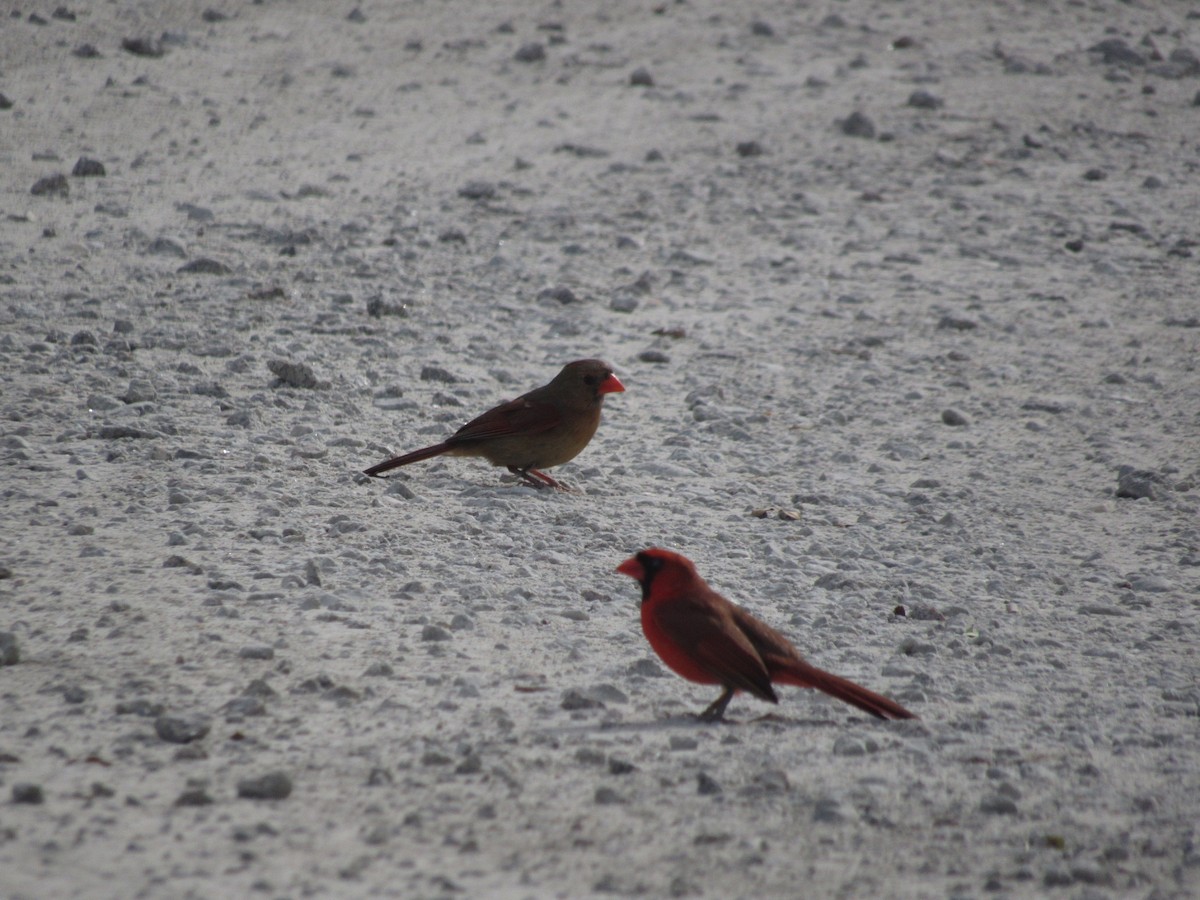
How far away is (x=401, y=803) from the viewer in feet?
12.3

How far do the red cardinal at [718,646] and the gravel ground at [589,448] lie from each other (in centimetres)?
14

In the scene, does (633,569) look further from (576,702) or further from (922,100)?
(922,100)

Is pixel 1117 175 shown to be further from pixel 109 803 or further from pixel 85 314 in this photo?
pixel 109 803

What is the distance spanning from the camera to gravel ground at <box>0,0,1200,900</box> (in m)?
3.79

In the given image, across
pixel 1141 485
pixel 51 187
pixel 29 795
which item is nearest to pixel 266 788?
pixel 29 795

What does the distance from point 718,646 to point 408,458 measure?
236 cm

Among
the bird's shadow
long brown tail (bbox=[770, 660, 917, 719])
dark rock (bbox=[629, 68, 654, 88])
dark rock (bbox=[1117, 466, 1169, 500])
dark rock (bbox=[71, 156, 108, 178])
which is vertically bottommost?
dark rock (bbox=[1117, 466, 1169, 500])

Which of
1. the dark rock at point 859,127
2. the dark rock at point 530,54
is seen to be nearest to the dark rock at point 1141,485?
the dark rock at point 859,127

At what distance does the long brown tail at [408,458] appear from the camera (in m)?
6.29

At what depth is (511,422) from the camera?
256 inches

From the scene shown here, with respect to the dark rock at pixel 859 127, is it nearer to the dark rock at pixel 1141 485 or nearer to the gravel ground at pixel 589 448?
the gravel ground at pixel 589 448

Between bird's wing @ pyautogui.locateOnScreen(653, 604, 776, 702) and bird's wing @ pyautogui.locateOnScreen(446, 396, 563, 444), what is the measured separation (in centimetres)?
213

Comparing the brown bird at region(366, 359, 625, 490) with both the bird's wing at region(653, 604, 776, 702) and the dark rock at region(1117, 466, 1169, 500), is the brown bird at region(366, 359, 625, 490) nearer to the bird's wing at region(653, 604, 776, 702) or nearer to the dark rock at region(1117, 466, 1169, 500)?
the bird's wing at region(653, 604, 776, 702)

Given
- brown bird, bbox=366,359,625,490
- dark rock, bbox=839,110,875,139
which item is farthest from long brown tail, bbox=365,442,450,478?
dark rock, bbox=839,110,875,139
